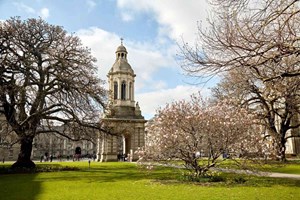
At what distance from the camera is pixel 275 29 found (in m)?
9.12

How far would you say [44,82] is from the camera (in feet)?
88.2

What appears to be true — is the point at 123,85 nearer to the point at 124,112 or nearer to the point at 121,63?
the point at 121,63

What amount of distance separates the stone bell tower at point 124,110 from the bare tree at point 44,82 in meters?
19.1

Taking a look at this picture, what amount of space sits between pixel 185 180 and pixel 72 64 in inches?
605

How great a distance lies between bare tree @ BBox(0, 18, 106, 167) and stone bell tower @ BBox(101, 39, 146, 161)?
19.1m

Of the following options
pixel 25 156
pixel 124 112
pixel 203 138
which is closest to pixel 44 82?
pixel 25 156

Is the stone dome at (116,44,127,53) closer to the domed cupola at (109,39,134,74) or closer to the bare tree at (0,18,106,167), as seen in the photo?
the domed cupola at (109,39,134,74)

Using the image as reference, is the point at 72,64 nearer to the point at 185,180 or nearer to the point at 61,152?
the point at 185,180

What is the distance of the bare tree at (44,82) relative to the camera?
23812 millimetres

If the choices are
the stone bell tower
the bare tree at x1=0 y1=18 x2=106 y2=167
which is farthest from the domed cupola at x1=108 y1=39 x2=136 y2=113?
the bare tree at x1=0 y1=18 x2=106 y2=167

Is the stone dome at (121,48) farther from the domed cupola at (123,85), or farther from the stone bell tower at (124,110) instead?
the domed cupola at (123,85)

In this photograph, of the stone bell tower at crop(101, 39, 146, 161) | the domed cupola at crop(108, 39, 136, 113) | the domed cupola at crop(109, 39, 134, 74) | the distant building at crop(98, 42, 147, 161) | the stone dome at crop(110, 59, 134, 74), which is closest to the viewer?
the distant building at crop(98, 42, 147, 161)

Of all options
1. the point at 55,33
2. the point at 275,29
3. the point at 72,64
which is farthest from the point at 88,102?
the point at 275,29

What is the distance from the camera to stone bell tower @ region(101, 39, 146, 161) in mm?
46344
